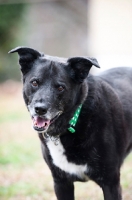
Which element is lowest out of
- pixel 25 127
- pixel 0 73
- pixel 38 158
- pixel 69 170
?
pixel 0 73

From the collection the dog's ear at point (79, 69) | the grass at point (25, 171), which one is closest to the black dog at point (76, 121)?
the dog's ear at point (79, 69)

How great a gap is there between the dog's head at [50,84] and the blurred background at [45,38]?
317cm

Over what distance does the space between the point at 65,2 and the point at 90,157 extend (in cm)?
1523

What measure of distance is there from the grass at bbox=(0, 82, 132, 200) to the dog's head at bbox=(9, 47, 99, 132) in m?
1.67

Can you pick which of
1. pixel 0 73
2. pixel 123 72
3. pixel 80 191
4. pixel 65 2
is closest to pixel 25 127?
pixel 80 191

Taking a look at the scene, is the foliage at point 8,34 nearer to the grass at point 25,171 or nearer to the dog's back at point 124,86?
the grass at point 25,171

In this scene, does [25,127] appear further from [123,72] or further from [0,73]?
[0,73]

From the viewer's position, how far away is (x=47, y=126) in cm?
362

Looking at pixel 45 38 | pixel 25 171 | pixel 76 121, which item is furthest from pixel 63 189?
pixel 45 38

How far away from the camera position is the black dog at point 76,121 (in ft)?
11.9

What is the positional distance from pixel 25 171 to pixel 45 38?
466 inches

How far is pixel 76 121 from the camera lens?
12.6 ft

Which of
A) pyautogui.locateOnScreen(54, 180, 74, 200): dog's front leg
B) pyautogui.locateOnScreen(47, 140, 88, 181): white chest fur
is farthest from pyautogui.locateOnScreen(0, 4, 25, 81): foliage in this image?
pyautogui.locateOnScreen(47, 140, 88, 181): white chest fur

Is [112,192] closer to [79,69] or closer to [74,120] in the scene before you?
[74,120]
